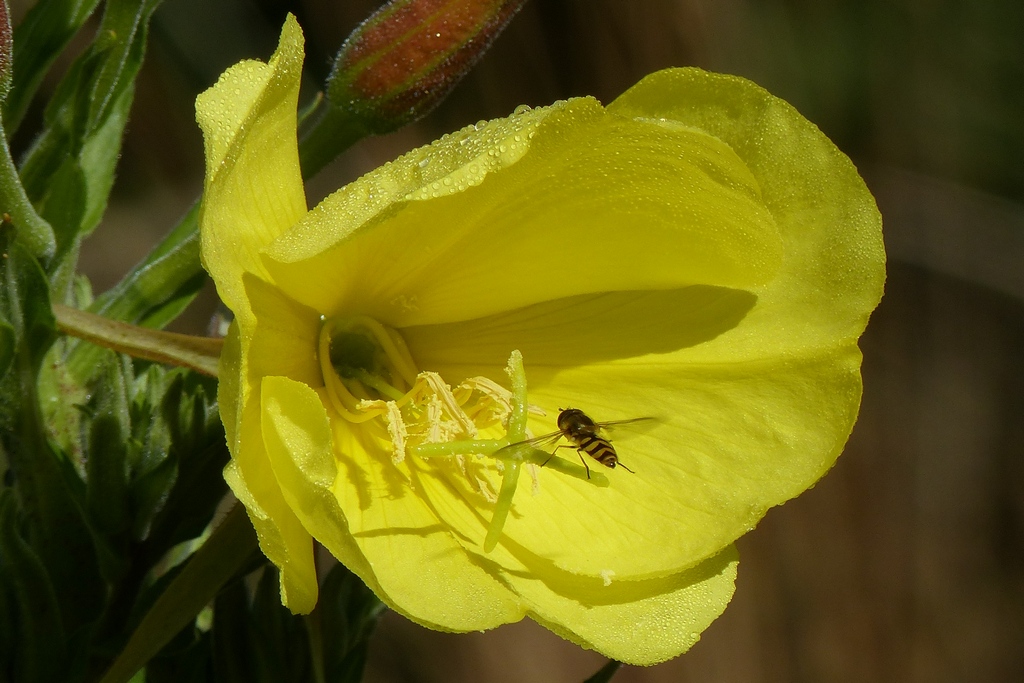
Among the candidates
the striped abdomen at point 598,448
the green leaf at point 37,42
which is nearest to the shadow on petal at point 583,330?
the striped abdomen at point 598,448

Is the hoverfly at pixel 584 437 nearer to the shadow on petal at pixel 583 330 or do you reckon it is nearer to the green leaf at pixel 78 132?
the shadow on petal at pixel 583 330

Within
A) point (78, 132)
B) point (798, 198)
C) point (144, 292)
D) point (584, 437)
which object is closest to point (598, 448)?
point (584, 437)

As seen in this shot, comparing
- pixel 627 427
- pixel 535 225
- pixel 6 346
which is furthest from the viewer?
pixel 627 427

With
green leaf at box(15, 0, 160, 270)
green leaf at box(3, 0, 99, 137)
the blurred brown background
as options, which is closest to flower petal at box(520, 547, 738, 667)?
green leaf at box(15, 0, 160, 270)

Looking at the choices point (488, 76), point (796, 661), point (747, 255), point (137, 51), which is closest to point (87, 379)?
point (137, 51)

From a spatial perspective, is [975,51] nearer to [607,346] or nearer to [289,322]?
[607,346]

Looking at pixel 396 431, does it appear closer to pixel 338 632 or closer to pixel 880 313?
pixel 338 632

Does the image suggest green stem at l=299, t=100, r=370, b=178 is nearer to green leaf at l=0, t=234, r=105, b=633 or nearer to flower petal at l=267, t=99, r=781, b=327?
flower petal at l=267, t=99, r=781, b=327
